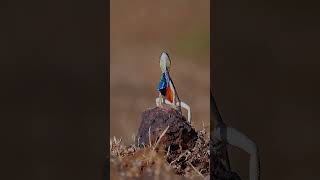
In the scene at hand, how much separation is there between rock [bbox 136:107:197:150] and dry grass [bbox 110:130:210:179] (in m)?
0.03

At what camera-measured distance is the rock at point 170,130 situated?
4.11 m

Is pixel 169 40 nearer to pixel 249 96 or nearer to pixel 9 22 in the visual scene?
pixel 249 96

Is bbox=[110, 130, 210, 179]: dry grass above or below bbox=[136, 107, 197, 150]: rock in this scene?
below

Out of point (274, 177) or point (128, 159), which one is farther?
point (274, 177)

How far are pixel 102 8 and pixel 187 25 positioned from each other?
0.52 m

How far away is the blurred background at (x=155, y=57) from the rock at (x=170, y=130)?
0.55 ft

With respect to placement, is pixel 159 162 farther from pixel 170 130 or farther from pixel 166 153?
pixel 170 130

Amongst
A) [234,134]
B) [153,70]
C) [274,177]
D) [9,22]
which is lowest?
[274,177]

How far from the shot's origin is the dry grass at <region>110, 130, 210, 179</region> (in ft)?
13.3

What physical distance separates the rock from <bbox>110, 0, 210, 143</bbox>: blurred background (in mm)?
169

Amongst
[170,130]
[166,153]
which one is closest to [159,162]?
[166,153]

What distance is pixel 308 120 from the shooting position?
189 inches

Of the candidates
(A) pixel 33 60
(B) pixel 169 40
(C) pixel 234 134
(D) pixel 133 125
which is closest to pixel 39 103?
(A) pixel 33 60

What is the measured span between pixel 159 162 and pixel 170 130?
0.19 metres
